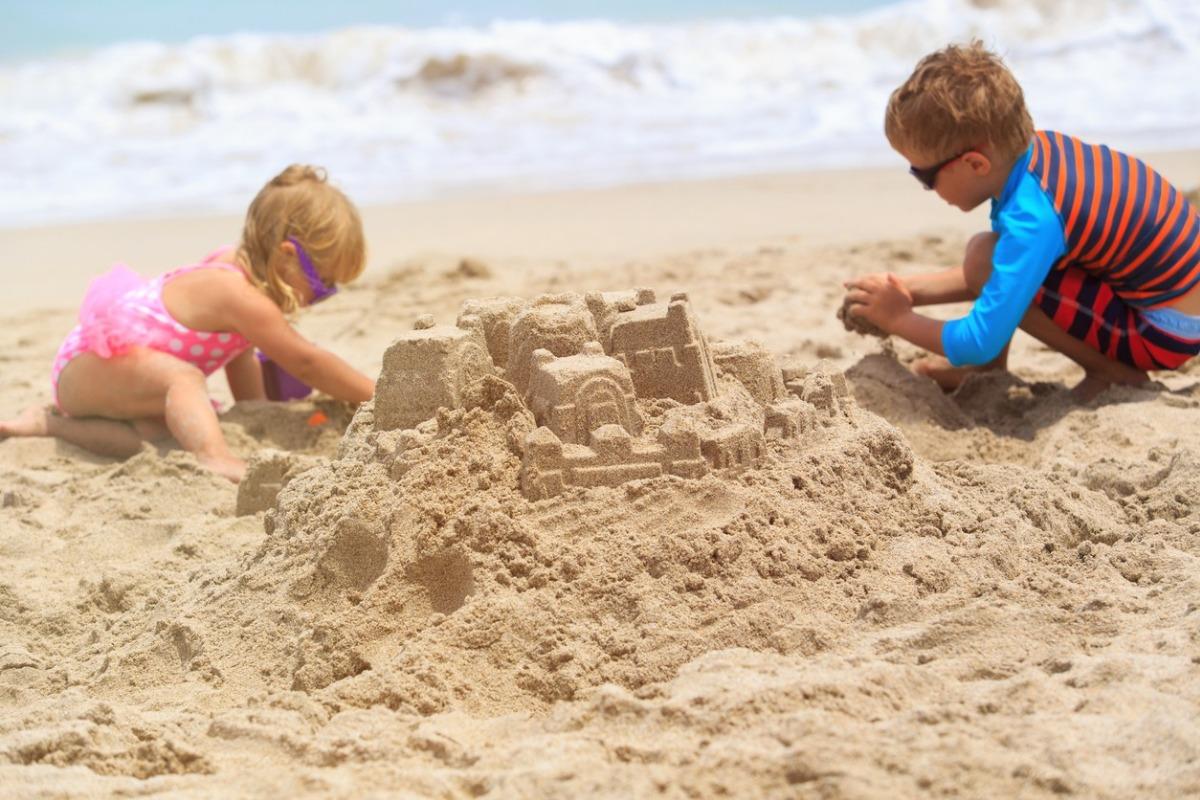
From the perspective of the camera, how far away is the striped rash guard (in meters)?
3.43

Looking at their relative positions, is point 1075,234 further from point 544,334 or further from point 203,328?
point 203,328

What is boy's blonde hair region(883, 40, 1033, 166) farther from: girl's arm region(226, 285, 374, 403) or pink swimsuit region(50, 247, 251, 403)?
pink swimsuit region(50, 247, 251, 403)

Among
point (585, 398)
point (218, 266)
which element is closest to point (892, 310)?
point (585, 398)

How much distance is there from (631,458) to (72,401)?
8.25 ft

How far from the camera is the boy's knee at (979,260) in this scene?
12.2 ft

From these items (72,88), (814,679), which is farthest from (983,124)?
(72,88)

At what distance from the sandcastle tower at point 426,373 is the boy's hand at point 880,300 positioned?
1704mm

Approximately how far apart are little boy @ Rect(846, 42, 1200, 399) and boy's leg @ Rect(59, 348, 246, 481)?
228cm

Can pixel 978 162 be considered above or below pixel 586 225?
above

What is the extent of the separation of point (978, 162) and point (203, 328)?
2545 mm

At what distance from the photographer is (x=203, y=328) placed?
4047 mm

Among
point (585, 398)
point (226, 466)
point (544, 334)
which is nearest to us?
point (585, 398)

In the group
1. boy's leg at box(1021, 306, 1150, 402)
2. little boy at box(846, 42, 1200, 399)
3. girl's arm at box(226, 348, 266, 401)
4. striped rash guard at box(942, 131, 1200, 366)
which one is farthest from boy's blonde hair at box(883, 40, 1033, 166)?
girl's arm at box(226, 348, 266, 401)

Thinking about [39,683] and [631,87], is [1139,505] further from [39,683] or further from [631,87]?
[631,87]
